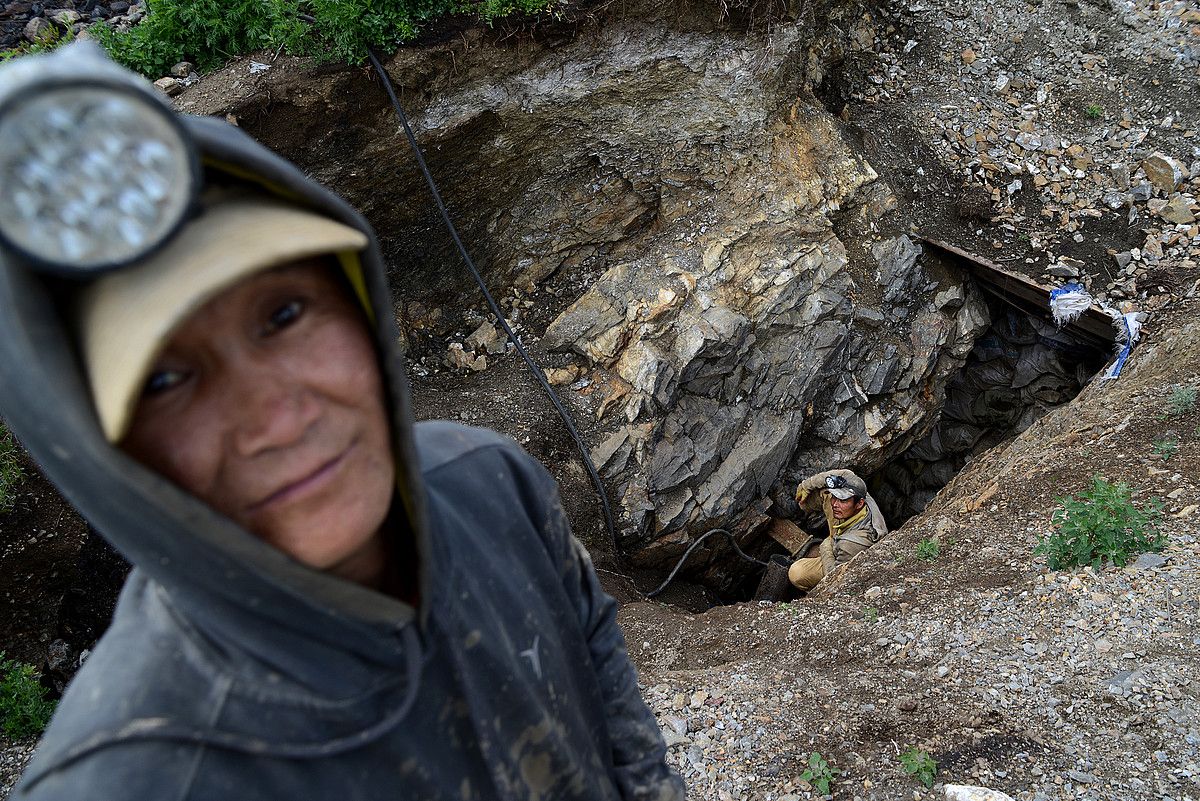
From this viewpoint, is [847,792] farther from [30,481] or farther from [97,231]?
[30,481]

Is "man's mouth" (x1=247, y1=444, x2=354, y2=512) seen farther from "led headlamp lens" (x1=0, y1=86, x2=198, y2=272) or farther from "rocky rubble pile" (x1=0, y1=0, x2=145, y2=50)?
"rocky rubble pile" (x1=0, y1=0, x2=145, y2=50)

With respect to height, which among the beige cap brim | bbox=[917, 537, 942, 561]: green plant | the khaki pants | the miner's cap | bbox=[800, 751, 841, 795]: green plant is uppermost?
the beige cap brim

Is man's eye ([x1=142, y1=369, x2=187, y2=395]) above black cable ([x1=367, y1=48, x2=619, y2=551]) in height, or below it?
above

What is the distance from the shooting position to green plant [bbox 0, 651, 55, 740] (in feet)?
14.0

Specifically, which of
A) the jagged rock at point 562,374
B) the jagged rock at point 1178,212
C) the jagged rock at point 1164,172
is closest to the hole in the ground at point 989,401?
Answer: the jagged rock at point 1178,212

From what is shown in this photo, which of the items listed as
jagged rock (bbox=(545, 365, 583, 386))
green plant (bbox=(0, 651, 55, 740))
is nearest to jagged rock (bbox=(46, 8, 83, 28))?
jagged rock (bbox=(545, 365, 583, 386))

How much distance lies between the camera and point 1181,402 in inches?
204

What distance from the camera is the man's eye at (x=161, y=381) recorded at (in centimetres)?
83

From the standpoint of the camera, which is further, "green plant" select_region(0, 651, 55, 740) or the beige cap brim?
"green plant" select_region(0, 651, 55, 740)

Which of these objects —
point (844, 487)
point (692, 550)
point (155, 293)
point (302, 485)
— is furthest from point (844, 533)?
point (155, 293)

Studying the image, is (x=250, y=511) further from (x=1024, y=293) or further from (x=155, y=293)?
(x=1024, y=293)

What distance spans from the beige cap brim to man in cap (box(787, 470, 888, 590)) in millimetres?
6469

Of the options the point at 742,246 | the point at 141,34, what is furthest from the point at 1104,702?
the point at 141,34

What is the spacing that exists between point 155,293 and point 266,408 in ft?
0.62
